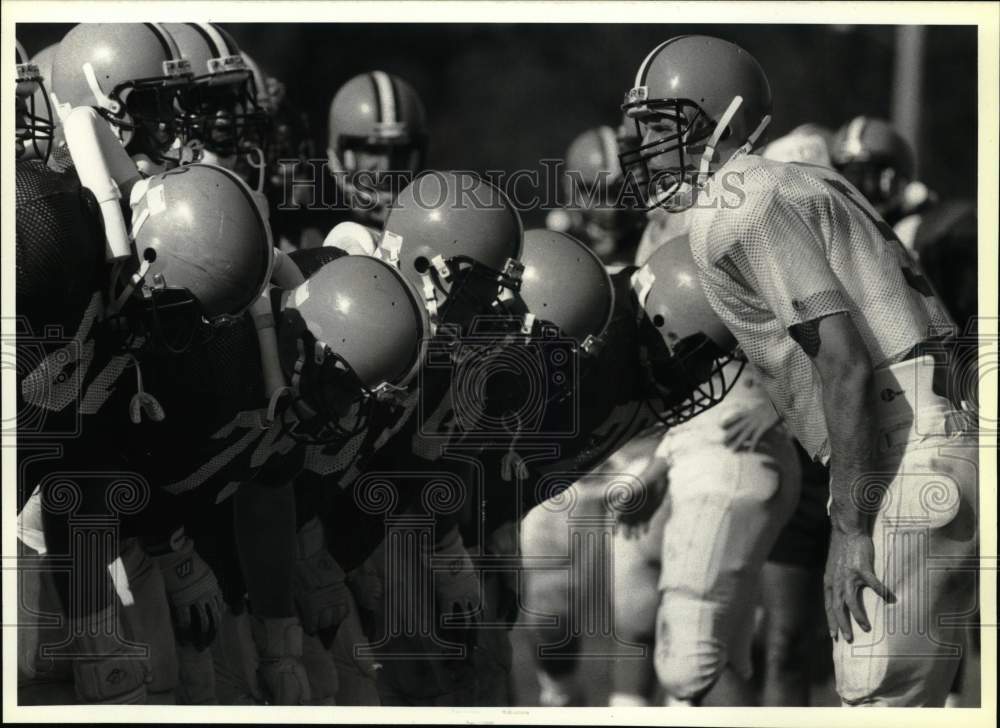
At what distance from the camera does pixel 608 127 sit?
6629 millimetres

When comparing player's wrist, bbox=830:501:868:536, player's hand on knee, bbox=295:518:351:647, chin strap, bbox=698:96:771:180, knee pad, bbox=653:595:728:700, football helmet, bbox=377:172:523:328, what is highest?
chin strap, bbox=698:96:771:180

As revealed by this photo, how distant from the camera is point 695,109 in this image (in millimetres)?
5414

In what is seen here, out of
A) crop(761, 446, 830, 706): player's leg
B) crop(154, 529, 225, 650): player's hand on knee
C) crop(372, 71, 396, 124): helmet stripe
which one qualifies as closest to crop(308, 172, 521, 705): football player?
crop(154, 529, 225, 650): player's hand on knee

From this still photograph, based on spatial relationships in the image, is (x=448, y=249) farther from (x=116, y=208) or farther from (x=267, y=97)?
(x=267, y=97)

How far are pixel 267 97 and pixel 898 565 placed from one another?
305cm

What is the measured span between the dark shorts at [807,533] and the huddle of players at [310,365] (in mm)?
715

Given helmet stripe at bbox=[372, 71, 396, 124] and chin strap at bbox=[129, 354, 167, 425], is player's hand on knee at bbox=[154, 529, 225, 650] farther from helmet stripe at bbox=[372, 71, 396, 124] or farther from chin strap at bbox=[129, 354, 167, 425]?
helmet stripe at bbox=[372, 71, 396, 124]

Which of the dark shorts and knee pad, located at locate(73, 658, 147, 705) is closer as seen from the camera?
knee pad, located at locate(73, 658, 147, 705)

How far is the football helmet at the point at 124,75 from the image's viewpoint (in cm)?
539

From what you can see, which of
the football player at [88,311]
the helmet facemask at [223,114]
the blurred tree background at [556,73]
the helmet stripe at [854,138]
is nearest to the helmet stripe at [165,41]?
the helmet facemask at [223,114]

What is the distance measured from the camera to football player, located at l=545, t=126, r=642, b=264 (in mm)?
Result: 6418

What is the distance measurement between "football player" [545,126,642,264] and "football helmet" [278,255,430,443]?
117 centimetres

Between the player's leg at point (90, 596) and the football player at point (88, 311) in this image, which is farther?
the player's leg at point (90, 596)

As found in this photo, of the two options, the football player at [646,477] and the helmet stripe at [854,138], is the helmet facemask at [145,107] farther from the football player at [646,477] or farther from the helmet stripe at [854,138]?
the helmet stripe at [854,138]
